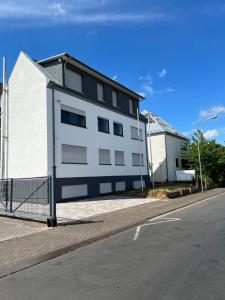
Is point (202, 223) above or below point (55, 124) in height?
below

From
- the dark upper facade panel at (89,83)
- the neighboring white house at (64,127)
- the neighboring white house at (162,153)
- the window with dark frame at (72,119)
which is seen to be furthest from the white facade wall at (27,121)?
the neighboring white house at (162,153)

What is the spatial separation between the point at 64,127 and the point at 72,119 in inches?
50.2

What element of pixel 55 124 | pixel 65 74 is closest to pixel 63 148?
pixel 55 124

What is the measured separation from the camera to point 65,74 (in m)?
23.1

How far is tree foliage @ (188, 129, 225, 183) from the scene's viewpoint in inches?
1439

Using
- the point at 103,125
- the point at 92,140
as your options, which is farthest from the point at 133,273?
the point at 103,125

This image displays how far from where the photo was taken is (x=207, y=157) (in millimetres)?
36562

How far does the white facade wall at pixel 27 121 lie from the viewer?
68.2ft

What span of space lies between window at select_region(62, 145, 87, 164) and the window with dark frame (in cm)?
175

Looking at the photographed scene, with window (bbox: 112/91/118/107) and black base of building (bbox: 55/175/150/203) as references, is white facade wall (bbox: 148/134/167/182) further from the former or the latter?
window (bbox: 112/91/118/107)

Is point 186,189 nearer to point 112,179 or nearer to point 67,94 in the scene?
point 112,179

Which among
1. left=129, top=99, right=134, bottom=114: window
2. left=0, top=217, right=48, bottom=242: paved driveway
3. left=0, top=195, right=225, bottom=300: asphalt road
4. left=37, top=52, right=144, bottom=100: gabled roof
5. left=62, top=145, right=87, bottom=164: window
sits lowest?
left=0, top=195, right=225, bottom=300: asphalt road

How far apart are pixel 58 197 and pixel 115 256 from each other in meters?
14.4

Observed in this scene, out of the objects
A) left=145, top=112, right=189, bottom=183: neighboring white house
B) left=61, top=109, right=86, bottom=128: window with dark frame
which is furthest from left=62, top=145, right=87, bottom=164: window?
left=145, top=112, right=189, bottom=183: neighboring white house
